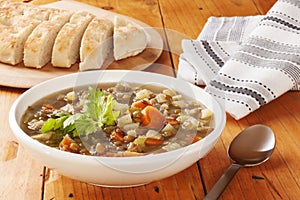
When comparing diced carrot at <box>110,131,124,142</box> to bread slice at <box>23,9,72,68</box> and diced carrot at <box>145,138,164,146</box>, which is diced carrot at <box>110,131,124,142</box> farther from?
bread slice at <box>23,9,72,68</box>

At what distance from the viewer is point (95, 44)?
87.0 inches

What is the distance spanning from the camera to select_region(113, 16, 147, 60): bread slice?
2252mm

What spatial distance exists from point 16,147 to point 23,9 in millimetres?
869

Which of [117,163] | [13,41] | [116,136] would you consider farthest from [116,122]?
[13,41]

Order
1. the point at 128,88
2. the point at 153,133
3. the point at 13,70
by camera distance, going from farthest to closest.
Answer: the point at 13,70
the point at 128,88
the point at 153,133

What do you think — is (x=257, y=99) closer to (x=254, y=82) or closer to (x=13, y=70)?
(x=254, y=82)

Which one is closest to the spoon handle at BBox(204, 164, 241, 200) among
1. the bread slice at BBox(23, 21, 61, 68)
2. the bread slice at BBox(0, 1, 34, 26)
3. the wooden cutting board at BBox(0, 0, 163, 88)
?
the wooden cutting board at BBox(0, 0, 163, 88)

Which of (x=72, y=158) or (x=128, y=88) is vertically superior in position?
(x=72, y=158)

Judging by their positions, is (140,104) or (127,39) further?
(127,39)

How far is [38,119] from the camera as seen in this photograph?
1.62 meters

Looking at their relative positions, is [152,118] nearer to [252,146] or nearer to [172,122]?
[172,122]

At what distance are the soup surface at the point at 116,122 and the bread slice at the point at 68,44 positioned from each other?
46 cm

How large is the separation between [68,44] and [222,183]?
36.0 inches

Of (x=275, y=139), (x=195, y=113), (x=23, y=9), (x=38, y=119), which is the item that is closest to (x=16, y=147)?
(x=38, y=119)
